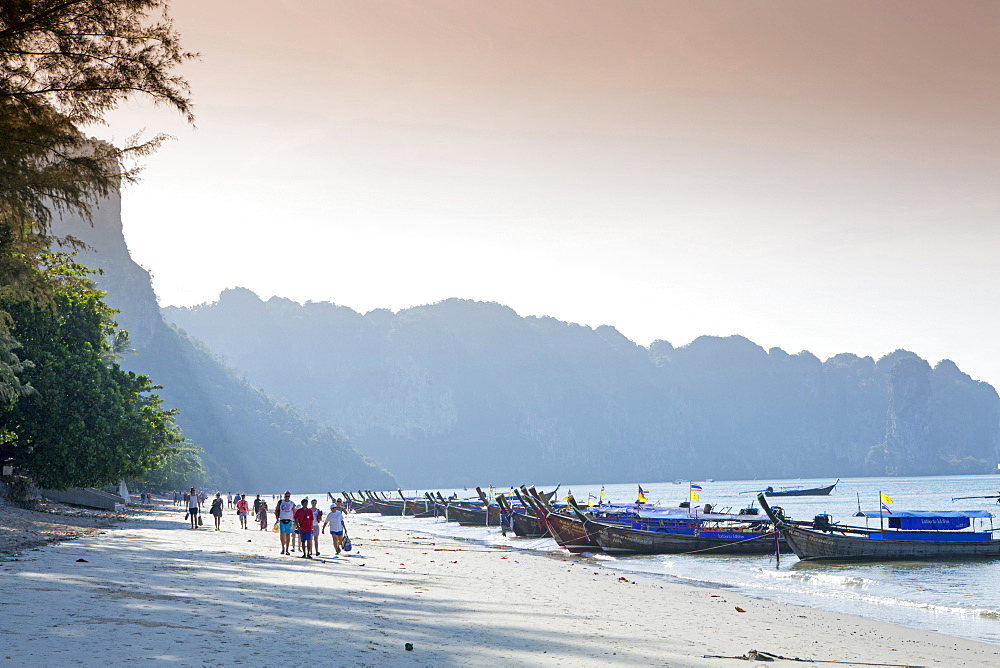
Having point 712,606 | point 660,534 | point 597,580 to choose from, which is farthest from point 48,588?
point 660,534

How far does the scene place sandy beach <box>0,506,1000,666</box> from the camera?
8430mm

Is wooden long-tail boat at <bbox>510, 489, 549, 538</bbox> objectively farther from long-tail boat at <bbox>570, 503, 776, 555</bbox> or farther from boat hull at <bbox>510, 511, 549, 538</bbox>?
long-tail boat at <bbox>570, 503, 776, 555</bbox>

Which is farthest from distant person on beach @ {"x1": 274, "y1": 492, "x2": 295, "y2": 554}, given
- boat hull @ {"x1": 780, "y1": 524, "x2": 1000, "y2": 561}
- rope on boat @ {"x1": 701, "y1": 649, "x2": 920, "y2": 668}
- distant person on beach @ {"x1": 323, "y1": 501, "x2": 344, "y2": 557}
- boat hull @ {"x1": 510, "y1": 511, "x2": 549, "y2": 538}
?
boat hull @ {"x1": 510, "y1": 511, "x2": 549, "y2": 538}

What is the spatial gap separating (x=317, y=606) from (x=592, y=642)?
414 centimetres

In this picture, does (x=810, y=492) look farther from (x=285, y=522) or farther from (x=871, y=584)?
(x=285, y=522)

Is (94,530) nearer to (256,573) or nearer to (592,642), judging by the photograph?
(256,573)

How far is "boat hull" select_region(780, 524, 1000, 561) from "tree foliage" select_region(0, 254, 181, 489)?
27.5 m

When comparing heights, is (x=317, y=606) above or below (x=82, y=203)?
below

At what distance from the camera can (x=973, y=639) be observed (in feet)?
54.1

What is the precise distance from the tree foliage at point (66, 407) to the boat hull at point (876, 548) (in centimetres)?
2747

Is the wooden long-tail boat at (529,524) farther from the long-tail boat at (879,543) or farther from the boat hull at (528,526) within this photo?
the long-tail boat at (879,543)

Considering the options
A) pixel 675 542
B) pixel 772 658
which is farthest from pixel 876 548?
pixel 772 658

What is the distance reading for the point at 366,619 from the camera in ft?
36.6

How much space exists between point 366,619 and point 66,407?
78.1ft
